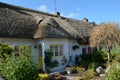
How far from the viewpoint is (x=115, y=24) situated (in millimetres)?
21344

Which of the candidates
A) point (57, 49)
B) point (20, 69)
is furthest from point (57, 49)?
point (20, 69)

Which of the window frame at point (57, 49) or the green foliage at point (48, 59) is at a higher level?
the window frame at point (57, 49)

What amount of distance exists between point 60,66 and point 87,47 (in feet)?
25.0

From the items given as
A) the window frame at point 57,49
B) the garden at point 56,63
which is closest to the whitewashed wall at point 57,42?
the window frame at point 57,49

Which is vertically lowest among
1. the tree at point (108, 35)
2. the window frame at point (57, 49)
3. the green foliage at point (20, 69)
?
the green foliage at point (20, 69)

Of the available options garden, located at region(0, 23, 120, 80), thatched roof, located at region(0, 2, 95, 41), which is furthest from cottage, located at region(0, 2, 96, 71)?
garden, located at region(0, 23, 120, 80)

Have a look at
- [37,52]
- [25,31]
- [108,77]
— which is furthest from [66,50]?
[108,77]

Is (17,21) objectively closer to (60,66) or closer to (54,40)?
(54,40)

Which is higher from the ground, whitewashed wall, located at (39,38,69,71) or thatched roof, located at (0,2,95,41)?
thatched roof, located at (0,2,95,41)

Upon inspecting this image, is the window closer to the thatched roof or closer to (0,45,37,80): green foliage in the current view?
the thatched roof

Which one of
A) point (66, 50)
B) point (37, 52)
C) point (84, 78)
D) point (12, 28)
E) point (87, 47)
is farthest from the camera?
point (87, 47)

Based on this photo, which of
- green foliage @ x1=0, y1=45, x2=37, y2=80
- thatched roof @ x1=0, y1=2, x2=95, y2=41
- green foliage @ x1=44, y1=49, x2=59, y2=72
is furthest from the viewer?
green foliage @ x1=44, y1=49, x2=59, y2=72

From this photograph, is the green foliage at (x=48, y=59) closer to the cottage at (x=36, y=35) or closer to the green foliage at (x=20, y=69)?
the cottage at (x=36, y=35)

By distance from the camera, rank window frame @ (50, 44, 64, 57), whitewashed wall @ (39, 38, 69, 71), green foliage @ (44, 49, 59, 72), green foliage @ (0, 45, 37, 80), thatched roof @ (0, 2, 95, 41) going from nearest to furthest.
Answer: green foliage @ (0, 45, 37, 80) → thatched roof @ (0, 2, 95, 41) → green foliage @ (44, 49, 59, 72) → whitewashed wall @ (39, 38, 69, 71) → window frame @ (50, 44, 64, 57)
